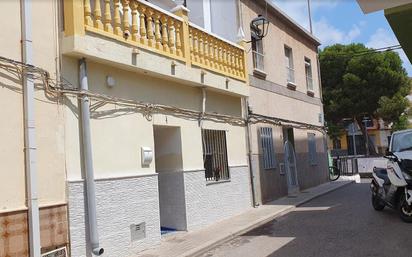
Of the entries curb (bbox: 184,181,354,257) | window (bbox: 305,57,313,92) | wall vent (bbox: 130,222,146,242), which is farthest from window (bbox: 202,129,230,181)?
window (bbox: 305,57,313,92)

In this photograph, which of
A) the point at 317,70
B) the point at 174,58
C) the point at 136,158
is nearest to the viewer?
the point at 136,158

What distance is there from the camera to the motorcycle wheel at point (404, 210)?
10.1 meters

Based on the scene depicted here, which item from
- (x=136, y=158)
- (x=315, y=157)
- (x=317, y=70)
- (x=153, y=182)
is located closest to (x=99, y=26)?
(x=136, y=158)

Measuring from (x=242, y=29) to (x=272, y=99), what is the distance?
300 centimetres

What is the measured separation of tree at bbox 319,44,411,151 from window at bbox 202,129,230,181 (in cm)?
2605

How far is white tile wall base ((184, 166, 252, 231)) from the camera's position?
1045 centimetres

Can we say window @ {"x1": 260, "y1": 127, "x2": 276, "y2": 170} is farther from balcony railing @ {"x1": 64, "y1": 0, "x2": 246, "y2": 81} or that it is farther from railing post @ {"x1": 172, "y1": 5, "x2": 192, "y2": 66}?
railing post @ {"x1": 172, "y1": 5, "x2": 192, "y2": 66}

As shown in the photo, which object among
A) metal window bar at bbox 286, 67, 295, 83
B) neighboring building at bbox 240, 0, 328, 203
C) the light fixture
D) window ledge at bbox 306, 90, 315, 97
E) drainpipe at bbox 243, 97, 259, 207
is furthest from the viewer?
window ledge at bbox 306, 90, 315, 97

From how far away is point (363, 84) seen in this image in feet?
122

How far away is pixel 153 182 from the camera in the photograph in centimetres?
916

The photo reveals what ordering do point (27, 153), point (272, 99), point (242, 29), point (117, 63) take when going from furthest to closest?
point (272, 99)
point (242, 29)
point (117, 63)
point (27, 153)

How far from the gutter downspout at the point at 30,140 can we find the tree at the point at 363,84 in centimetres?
3189

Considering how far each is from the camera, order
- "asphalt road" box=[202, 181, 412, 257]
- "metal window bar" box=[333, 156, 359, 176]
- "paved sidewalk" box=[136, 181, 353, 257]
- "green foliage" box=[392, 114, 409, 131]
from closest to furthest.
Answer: "asphalt road" box=[202, 181, 412, 257]
"paved sidewalk" box=[136, 181, 353, 257]
"metal window bar" box=[333, 156, 359, 176]
"green foliage" box=[392, 114, 409, 131]

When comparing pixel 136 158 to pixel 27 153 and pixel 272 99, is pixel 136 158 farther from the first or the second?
pixel 272 99
